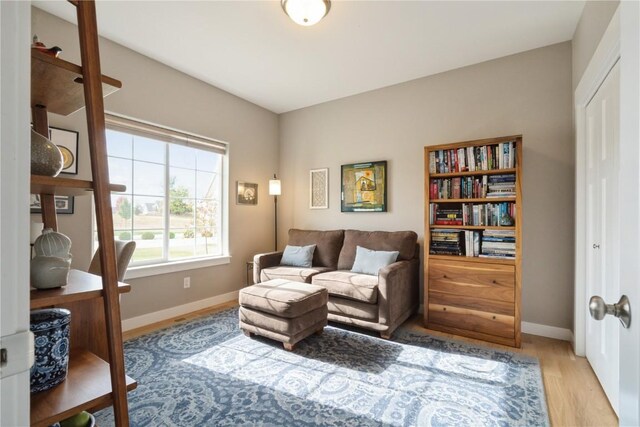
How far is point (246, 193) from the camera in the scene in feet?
13.5

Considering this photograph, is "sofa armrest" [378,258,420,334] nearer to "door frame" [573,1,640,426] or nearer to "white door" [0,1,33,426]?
"door frame" [573,1,640,426]

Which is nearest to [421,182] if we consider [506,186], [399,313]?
[506,186]

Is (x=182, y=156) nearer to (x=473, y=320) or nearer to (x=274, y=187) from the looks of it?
(x=274, y=187)

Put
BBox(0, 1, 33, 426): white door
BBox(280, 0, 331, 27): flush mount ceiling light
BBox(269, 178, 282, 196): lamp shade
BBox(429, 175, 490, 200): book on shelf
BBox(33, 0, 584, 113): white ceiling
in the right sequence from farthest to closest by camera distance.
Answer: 1. BBox(269, 178, 282, 196): lamp shade
2. BBox(429, 175, 490, 200): book on shelf
3. BBox(33, 0, 584, 113): white ceiling
4. BBox(280, 0, 331, 27): flush mount ceiling light
5. BBox(0, 1, 33, 426): white door

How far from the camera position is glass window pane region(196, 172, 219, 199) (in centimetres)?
368

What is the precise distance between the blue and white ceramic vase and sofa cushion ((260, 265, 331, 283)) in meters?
2.41

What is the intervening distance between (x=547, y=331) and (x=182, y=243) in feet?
12.4

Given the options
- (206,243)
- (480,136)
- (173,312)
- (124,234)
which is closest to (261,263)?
(206,243)

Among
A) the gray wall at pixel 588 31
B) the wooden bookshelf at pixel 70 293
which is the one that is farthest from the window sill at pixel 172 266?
the gray wall at pixel 588 31

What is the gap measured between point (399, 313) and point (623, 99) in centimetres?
250

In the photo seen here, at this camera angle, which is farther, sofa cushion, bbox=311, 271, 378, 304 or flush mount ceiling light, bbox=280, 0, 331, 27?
sofa cushion, bbox=311, 271, 378, 304

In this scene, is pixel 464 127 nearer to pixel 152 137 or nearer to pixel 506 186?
pixel 506 186

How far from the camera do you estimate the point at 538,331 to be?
2.82m

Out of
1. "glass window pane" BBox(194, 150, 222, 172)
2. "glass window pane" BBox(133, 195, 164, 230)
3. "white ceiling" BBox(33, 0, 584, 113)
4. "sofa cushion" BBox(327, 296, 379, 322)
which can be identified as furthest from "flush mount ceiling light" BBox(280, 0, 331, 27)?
"sofa cushion" BBox(327, 296, 379, 322)
